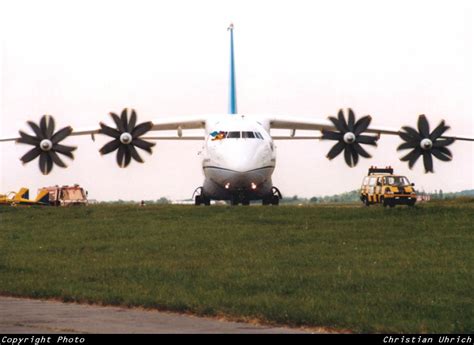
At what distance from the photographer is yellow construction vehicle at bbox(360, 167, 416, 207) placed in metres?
44.7

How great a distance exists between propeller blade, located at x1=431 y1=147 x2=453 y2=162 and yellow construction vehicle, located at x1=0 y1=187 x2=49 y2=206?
2673 cm

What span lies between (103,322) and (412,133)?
1451 inches

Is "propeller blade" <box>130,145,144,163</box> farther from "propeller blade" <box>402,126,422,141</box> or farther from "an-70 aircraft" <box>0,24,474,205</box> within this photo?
"propeller blade" <box>402,126,422,141</box>

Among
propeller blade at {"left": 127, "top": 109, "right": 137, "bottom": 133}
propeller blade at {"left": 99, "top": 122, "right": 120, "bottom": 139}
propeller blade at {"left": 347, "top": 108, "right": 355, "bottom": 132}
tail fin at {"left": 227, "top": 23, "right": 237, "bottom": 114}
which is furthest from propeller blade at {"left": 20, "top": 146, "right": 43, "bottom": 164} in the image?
propeller blade at {"left": 347, "top": 108, "right": 355, "bottom": 132}

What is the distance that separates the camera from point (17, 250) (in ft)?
86.3

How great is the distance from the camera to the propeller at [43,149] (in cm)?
4866

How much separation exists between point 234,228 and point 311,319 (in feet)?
47.1

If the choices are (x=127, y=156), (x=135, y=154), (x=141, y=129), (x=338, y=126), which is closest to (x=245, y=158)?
(x=135, y=154)

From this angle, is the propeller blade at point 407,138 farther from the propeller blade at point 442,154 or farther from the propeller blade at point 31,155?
the propeller blade at point 31,155

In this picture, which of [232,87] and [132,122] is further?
[232,87]

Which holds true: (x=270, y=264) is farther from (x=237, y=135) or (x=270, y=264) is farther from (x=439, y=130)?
(x=439, y=130)

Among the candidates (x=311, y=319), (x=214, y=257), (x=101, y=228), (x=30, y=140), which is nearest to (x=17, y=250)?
(x=101, y=228)

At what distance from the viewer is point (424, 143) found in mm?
48969

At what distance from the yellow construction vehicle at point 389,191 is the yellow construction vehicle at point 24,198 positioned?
962 inches
